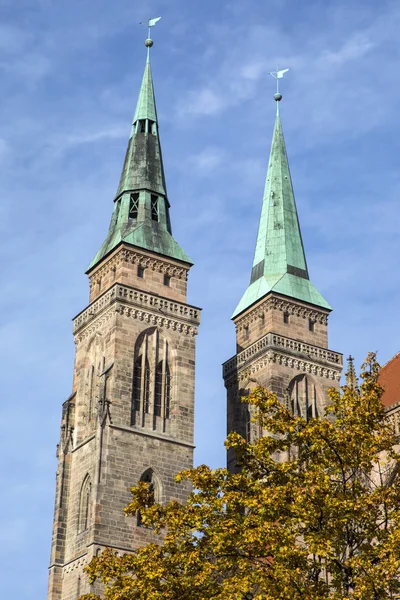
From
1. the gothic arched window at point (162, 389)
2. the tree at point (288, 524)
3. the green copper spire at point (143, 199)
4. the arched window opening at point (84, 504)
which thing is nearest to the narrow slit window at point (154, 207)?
the green copper spire at point (143, 199)

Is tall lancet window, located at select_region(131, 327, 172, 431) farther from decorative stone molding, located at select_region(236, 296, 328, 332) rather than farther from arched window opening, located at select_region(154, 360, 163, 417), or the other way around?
decorative stone molding, located at select_region(236, 296, 328, 332)

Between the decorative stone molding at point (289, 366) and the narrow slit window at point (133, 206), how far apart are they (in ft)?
29.7

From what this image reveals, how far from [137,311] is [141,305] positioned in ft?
1.30

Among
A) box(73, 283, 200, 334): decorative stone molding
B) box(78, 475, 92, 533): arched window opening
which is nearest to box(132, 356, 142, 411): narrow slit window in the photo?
box(73, 283, 200, 334): decorative stone molding

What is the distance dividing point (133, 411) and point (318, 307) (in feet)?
42.3

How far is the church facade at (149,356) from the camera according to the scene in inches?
1667

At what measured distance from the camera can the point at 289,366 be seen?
165ft

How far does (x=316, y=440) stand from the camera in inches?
825

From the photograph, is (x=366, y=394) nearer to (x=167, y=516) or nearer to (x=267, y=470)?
(x=267, y=470)

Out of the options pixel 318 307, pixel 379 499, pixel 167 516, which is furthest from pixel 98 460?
pixel 379 499

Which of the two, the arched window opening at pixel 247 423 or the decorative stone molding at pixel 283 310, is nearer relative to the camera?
the arched window opening at pixel 247 423

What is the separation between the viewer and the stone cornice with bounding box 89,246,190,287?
156ft

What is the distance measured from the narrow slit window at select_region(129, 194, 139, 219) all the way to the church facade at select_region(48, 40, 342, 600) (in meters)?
0.06

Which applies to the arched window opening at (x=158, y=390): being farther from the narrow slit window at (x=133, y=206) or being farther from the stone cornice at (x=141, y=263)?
the narrow slit window at (x=133, y=206)
